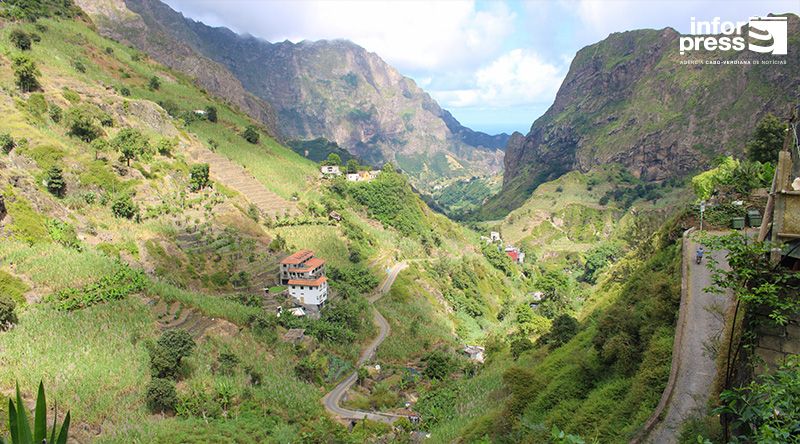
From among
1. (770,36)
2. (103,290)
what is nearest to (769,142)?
(103,290)

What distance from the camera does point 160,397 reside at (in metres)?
25.2

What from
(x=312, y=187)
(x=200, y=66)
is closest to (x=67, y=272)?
(x=312, y=187)

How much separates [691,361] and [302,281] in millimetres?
36689

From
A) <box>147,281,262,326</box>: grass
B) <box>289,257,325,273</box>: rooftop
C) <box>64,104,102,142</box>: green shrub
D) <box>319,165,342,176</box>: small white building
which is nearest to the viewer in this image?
<box>147,281,262,326</box>: grass

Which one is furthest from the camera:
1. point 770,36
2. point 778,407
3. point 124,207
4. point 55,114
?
point 770,36

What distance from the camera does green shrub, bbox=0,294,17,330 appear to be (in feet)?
83.8

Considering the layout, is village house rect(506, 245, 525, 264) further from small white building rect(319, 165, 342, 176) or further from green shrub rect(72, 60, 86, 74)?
green shrub rect(72, 60, 86, 74)

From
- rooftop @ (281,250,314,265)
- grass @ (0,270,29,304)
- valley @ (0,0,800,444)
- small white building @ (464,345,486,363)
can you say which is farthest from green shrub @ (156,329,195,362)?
small white building @ (464,345,486,363)

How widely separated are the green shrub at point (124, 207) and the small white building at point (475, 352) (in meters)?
35.8

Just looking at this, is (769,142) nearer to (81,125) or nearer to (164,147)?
(164,147)

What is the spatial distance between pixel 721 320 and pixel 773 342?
8.44 meters

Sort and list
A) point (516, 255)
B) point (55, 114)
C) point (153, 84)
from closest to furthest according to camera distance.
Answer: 1. point (55, 114)
2. point (153, 84)
3. point (516, 255)

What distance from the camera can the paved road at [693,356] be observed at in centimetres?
1199

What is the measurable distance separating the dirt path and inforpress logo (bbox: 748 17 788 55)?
148 metres
